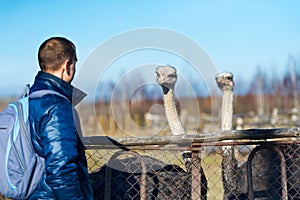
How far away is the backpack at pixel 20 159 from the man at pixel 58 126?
0.03 meters

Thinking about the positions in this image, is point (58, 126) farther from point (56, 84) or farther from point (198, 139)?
point (198, 139)

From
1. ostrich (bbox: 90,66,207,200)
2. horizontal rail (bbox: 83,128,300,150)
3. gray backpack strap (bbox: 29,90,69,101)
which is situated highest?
gray backpack strap (bbox: 29,90,69,101)

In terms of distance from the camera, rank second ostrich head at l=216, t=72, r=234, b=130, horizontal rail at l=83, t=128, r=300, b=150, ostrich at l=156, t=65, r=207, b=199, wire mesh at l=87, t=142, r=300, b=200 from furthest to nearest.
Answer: second ostrich head at l=216, t=72, r=234, b=130 < ostrich at l=156, t=65, r=207, b=199 < wire mesh at l=87, t=142, r=300, b=200 < horizontal rail at l=83, t=128, r=300, b=150

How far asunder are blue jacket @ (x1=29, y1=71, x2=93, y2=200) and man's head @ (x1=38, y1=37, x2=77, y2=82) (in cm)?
4

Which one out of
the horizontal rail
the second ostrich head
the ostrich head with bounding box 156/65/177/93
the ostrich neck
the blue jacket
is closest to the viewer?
the blue jacket

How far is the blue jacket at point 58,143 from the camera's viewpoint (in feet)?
7.63

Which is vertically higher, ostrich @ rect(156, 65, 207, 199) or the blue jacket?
ostrich @ rect(156, 65, 207, 199)

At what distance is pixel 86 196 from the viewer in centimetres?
251

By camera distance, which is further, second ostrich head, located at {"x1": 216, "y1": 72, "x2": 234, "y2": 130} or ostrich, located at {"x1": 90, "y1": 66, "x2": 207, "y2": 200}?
second ostrich head, located at {"x1": 216, "y1": 72, "x2": 234, "y2": 130}

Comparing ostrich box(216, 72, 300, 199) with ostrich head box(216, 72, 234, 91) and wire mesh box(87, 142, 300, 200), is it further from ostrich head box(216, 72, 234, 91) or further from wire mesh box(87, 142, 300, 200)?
ostrich head box(216, 72, 234, 91)

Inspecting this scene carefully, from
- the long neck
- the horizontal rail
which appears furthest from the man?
the long neck

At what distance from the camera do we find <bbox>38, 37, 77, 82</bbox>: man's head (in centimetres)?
251

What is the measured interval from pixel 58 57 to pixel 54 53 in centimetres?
3

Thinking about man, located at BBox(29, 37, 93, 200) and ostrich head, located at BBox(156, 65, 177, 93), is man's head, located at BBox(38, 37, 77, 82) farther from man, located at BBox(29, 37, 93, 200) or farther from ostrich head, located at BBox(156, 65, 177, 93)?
ostrich head, located at BBox(156, 65, 177, 93)
